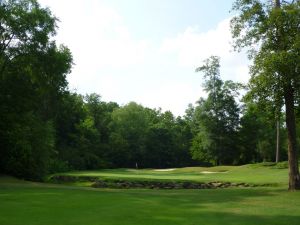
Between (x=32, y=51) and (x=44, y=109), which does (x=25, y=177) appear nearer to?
(x=32, y=51)

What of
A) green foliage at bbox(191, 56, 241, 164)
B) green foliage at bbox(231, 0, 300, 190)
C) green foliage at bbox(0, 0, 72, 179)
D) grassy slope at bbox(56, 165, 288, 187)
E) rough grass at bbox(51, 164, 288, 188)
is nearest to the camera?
green foliage at bbox(231, 0, 300, 190)

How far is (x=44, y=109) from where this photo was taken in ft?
219

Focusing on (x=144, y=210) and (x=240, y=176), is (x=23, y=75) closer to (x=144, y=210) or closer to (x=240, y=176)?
(x=240, y=176)

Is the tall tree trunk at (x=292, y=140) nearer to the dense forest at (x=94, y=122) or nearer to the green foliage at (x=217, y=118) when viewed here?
the dense forest at (x=94, y=122)

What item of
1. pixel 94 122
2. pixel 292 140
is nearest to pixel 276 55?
pixel 292 140

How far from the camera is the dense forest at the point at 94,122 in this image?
131ft

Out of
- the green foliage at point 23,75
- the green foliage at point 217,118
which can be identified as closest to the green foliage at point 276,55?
the green foliage at point 23,75

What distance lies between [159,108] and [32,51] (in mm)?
93670

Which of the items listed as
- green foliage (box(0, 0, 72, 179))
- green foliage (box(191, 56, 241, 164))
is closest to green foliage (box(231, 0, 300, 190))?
green foliage (box(0, 0, 72, 179))

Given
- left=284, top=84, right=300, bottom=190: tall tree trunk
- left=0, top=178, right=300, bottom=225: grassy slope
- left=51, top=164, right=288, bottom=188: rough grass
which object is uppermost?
left=284, top=84, right=300, bottom=190: tall tree trunk

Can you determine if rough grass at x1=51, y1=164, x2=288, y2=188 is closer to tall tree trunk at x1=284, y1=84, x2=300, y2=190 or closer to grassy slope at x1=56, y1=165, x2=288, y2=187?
grassy slope at x1=56, y1=165, x2=288, y2=187

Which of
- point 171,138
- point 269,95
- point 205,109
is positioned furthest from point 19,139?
point 171,138

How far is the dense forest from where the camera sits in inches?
1574

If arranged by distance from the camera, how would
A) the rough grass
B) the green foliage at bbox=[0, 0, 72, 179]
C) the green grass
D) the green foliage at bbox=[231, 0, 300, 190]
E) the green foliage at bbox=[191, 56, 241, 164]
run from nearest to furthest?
the green grass, the green foliage at bbox=[231, 0, 300, 190], the rough grass, the green foliage at bbox=[0, 0, 72, 179], the green foliage at bbox=[191, 56, 241, 164]
